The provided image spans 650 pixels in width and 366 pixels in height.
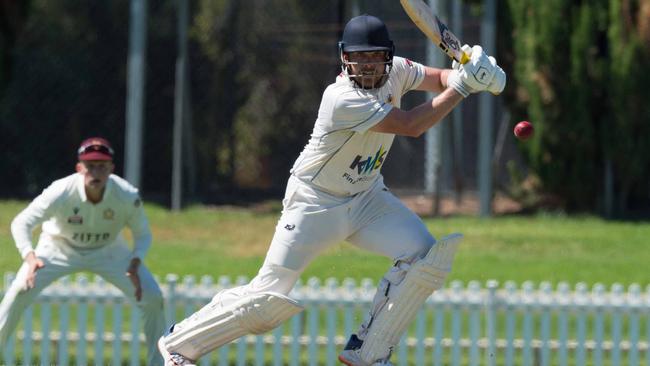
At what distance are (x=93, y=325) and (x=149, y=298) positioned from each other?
205cm

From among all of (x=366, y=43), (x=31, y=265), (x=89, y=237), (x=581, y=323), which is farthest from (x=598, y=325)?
(x=366, y=43)

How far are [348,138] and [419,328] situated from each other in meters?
3.41

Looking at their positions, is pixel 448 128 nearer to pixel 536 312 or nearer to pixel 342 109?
pixel 536 312

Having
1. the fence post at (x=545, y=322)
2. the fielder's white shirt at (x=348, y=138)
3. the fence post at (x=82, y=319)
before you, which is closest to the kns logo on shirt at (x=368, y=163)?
the fielder's white shirt at (x=348, y=138)

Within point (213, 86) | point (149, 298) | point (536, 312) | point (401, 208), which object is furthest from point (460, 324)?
point (213, 86)

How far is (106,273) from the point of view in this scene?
756 cm

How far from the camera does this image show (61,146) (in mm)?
14305

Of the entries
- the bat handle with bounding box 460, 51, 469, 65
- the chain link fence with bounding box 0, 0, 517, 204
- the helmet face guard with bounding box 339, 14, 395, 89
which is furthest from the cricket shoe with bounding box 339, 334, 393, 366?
the chain link fence with bounding box 0, 0, 517, 204

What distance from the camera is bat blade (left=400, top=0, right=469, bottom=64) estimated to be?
546 cm

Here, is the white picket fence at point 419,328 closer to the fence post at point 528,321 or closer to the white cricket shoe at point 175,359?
the fence post at point 528,321

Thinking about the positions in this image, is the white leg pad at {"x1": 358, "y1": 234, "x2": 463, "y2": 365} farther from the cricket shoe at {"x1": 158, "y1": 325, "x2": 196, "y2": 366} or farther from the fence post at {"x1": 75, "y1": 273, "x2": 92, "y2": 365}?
the fence post at {"x1": 75, "y1": 273, "x2": 92, "y2": 365}

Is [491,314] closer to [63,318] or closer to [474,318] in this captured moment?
[474,318]

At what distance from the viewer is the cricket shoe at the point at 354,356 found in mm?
5578

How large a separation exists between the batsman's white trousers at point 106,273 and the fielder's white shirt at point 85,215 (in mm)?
58
